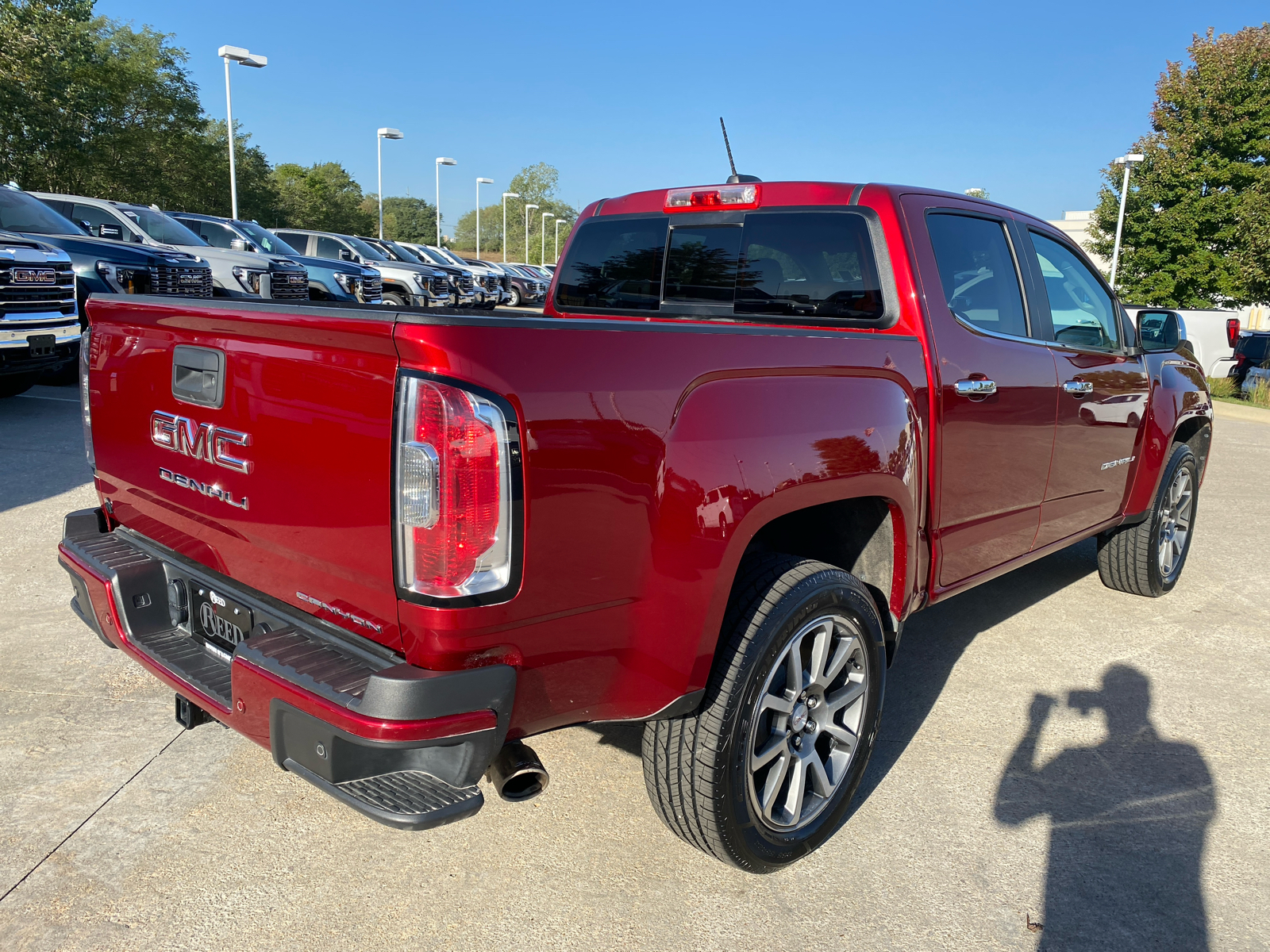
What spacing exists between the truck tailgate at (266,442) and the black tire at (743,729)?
83 cm

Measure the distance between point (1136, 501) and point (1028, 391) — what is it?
1.63 m

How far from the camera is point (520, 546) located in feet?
6.07

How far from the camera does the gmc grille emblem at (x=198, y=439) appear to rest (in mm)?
2229

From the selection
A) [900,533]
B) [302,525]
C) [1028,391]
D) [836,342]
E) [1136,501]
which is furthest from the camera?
[1136,501]

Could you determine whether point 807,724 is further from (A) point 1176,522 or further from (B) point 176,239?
(B) point 176,239

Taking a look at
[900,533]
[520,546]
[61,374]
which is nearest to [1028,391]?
[900,533]

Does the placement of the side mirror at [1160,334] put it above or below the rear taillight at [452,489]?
above

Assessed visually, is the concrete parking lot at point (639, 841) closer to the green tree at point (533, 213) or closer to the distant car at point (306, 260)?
the distant car at point (306, 260)

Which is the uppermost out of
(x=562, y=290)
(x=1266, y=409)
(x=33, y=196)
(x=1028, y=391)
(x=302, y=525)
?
(x=33, y=196)

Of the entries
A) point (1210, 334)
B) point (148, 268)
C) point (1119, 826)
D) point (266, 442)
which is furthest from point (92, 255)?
point (1210, 334)

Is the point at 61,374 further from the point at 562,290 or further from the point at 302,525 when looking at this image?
the point at 302,525

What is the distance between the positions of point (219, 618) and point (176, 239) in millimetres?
13042

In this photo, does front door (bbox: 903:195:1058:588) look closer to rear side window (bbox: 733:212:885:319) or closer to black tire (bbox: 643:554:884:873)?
rear side window (bbox: 733:212:885:319)

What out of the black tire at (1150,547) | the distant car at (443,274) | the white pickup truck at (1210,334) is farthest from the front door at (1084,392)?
the white pickup truck at (1210,334)
